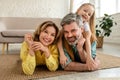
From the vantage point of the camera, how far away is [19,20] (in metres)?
3.43

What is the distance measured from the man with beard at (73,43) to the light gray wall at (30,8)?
3257 millimetres

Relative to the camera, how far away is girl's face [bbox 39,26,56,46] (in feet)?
4.17

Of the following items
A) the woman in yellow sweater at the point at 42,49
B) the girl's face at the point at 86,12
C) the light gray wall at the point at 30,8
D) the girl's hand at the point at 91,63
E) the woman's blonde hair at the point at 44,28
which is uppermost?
the light gray wall at the point at 30,8

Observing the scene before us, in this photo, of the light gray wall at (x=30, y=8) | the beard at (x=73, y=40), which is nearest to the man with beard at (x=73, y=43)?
the beard at (x=73, y=40)

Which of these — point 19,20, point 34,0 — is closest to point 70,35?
point 19,20

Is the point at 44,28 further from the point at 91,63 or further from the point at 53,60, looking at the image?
the point at 91,63

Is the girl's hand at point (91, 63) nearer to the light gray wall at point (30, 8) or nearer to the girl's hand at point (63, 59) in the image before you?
the girl's hand at point (63, 59)

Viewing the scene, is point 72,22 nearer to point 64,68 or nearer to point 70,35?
point 70,35

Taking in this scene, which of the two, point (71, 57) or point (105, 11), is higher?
point (105, 11)

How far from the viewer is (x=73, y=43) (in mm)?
1277

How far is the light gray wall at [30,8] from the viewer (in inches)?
171

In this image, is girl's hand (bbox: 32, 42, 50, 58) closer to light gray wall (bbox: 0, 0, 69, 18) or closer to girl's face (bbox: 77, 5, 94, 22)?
girl's face (bbox: 77, 5, 94, 22)

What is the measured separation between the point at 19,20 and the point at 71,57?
2243 mm

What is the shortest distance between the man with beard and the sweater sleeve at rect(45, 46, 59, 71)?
0.07 meters
